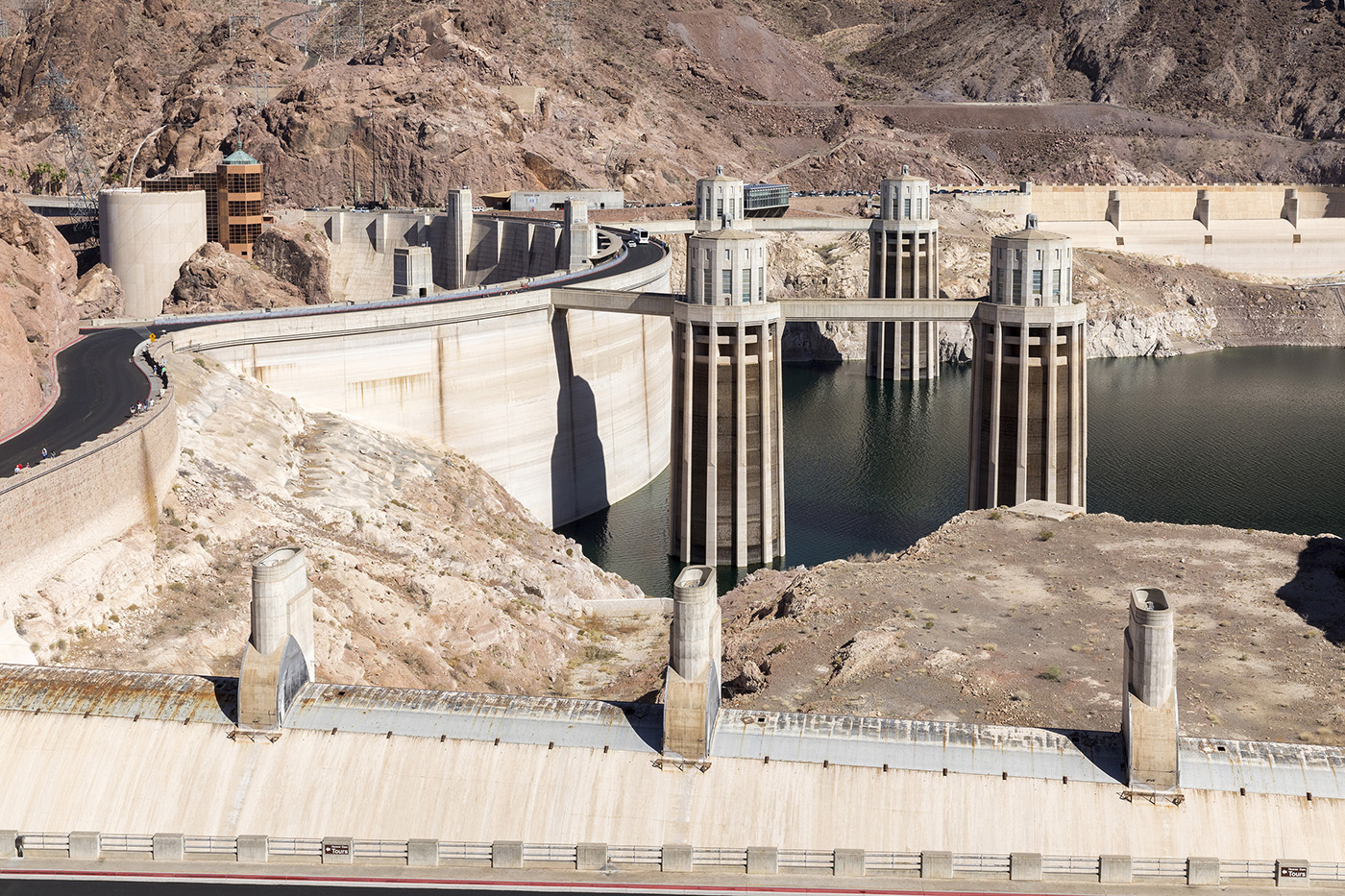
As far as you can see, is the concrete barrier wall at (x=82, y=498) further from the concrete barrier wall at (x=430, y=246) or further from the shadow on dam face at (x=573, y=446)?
the concrete barrier wall at (x=430, y=246)

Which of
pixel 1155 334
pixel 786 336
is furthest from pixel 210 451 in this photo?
pixel 1155 334

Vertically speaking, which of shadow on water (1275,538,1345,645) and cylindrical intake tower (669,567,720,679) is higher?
cylindrical intake tower (669,567,720,679)

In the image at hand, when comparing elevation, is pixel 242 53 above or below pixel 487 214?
above

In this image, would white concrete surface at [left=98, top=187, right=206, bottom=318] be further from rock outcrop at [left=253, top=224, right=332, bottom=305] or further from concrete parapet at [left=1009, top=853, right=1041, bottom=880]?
concrete parapet at [left=1009, top=853, right=1041, bottom=880]

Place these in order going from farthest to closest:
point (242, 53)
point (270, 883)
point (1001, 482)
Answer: point (242, 53) < point (1001, 482) < point (270, 883)

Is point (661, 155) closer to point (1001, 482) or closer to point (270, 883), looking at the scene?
point (1001, 482)

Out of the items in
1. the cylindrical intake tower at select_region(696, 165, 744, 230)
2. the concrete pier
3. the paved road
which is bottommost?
the concrete pier

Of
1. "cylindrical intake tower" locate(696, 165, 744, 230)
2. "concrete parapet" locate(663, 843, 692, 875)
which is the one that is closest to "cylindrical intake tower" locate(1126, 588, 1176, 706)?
"concrete parapet" locate(663, 843, 692, 875)
